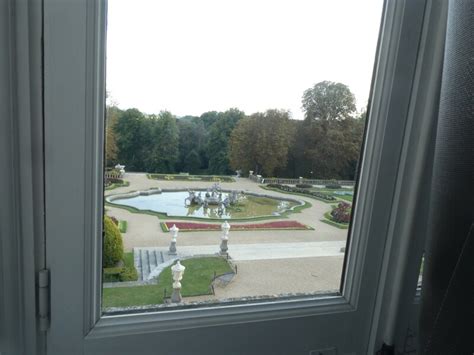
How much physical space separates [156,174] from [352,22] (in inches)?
24.2

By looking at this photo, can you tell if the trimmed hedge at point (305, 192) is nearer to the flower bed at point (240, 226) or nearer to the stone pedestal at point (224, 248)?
the flower bed at point (240, 226)

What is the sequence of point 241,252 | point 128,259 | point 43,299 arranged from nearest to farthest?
point 43,299 < point 128,259 < point 241,252

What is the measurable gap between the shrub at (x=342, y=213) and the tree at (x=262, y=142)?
0.64 feet

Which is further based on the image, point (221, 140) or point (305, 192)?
point (305, 192)

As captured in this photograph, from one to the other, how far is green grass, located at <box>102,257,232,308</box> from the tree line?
224 mm

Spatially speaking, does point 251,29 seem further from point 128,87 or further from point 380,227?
point 380,227

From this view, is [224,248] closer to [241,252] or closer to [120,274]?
[241,252]

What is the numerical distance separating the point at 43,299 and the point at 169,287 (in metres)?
0.26

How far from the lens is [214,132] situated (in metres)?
0.79

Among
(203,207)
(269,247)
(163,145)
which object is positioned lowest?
(269,247)

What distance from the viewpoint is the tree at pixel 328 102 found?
87cm

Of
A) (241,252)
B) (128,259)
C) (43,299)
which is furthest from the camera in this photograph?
(241,252)

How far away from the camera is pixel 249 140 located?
0.84 metres

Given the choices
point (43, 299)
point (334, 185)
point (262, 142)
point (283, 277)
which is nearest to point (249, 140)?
point (262, 142)
